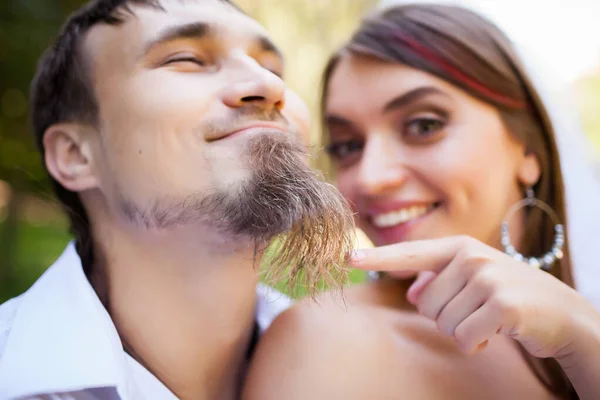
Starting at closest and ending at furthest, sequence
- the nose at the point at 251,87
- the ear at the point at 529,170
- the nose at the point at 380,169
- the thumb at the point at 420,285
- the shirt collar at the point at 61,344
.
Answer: the shirt collar at the point at 61,344 → the nose at the point at 251,87 → the thumb at the point at 420,285 → the nose at the point at 380,169 → the ear at the point at 529,170

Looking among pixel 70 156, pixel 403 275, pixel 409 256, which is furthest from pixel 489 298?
pixel 70 156

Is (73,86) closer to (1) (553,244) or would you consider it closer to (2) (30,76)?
(1) (553,244)

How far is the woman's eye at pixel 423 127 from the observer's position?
1043 millimetres

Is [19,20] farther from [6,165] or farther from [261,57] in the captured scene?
[261,57]

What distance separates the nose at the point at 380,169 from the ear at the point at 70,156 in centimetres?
53

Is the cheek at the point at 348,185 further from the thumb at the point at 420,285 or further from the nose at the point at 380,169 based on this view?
the thumb at the point at 420,285

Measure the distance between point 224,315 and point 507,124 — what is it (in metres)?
0.76

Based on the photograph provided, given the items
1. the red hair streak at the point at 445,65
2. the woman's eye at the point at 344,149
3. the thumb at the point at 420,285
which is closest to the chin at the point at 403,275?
the thumb at the point at 420,285

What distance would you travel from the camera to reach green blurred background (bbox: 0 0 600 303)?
1.78 m

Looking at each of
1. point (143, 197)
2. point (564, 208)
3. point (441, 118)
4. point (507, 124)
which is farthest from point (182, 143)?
point (564, 208)

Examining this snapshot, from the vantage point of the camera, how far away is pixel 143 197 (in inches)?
30.8

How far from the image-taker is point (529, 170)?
1123 mm

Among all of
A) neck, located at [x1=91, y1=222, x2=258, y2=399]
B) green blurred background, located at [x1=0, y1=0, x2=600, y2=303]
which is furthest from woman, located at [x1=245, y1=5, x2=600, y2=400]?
green blurred background, located at [x1=0, y1=0, x2=600, y2=303]

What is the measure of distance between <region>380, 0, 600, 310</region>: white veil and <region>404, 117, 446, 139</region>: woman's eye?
12.4 inches
